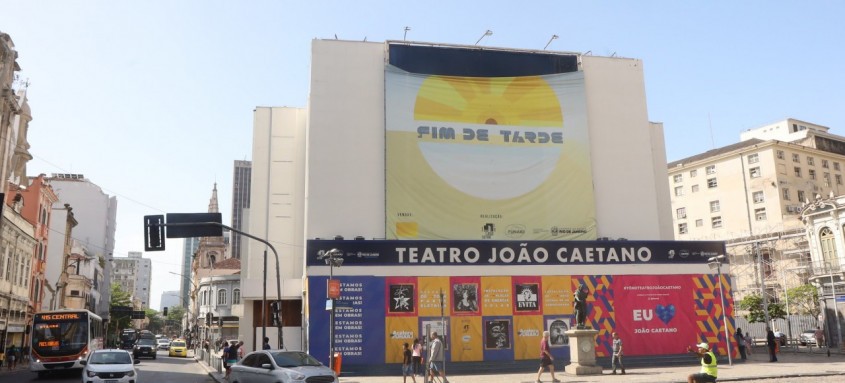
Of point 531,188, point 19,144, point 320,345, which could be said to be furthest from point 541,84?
point 19,144

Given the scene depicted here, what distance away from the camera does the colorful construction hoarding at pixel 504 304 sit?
3058cm

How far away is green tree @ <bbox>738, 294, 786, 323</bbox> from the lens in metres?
Answer: 55.8

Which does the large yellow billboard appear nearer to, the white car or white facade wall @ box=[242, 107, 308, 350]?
white facade wall @ box=[242, 107, 308, 350]

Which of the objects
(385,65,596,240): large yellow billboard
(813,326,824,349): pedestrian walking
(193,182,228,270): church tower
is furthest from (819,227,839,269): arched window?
(193,182,228,270): church tower

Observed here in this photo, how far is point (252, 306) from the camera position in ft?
128

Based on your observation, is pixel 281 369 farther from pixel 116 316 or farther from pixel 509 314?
pixel 116 316

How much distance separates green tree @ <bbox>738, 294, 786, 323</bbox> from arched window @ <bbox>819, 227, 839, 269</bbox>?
1077cm

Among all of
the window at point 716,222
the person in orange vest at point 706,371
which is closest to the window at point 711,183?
the window at point 716,222

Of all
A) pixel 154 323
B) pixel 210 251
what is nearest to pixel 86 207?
pixel 210 251

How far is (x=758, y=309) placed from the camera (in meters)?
59.0

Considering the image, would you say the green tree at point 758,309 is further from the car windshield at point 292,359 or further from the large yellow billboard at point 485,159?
the car windshield at point 292,359

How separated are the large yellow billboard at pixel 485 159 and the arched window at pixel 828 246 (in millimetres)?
19782

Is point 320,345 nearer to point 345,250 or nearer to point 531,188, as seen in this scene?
point 345,250

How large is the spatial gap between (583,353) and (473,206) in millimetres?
12577
